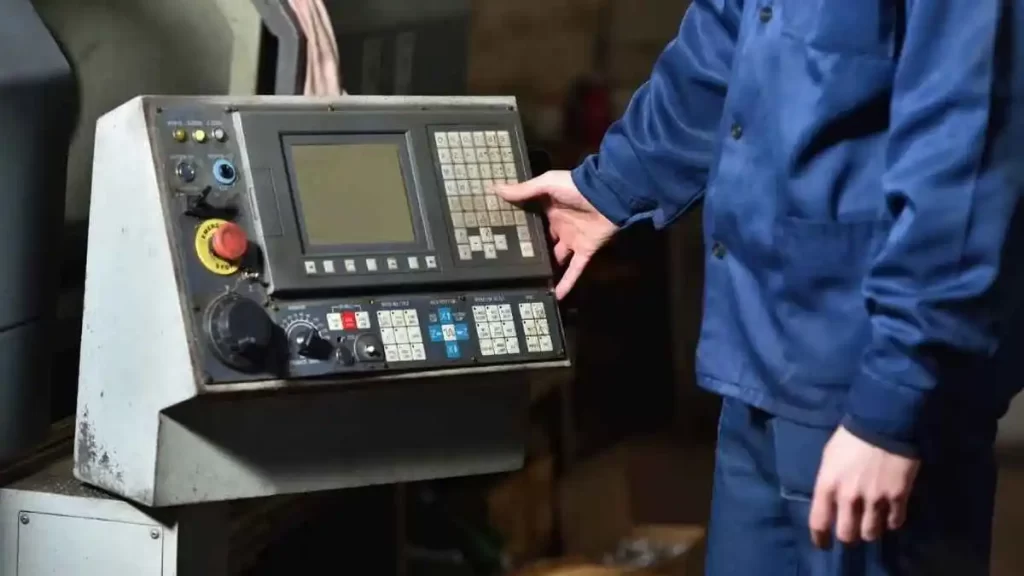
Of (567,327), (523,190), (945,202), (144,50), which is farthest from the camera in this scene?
(567,327)

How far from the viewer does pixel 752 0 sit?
0.93 meters

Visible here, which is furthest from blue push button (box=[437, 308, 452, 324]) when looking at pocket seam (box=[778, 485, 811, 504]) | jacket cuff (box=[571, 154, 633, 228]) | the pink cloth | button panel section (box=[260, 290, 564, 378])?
the pink cloth

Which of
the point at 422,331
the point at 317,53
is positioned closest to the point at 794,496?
the point at 422,331

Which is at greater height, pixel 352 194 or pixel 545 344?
pixel 352 194

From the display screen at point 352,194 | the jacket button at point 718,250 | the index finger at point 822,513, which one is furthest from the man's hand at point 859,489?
the display screen at point 352,194

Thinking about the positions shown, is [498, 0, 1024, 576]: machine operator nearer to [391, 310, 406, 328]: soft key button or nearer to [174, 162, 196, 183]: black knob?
[391, 310, 406, 328]: soft key button

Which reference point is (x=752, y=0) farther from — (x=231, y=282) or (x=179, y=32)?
(x=179, y=32)

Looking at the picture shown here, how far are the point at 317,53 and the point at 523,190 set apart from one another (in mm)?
391

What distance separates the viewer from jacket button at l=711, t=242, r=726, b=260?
0.94 m

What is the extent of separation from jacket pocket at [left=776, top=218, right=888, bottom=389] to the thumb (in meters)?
0.27

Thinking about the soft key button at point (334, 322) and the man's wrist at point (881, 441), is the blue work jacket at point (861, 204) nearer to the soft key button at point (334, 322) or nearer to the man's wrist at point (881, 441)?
the man's wrist at point (881, 441)

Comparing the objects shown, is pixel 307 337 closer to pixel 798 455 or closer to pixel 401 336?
pixel 401 336

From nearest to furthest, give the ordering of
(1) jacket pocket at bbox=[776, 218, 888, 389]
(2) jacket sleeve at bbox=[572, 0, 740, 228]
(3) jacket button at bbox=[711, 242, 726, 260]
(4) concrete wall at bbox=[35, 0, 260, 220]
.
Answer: (1) jacket pocket at bbox=[776, 218, 888, 389] → (3) jacket button at bbox=[711, 242, 726, 260] → (2) jacket sleeve at bbox=[572, 0, 740, 228] → (4) concrete wall at bbox=[35, 0, 260, 220]

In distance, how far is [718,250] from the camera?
95 centimetres
